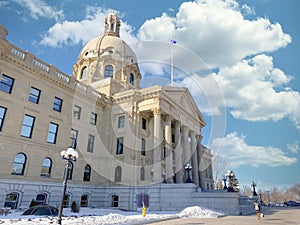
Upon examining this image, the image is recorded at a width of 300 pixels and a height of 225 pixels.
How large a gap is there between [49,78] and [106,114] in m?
9.67

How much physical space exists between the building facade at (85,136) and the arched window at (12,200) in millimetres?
80

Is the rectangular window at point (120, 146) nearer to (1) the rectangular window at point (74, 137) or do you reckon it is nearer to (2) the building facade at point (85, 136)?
(2) the building facade at point (85, 136)

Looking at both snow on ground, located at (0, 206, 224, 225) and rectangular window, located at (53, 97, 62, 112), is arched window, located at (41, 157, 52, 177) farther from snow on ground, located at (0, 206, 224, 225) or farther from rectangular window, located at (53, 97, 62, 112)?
rectangular window, located at (53, 97, 62, 112)

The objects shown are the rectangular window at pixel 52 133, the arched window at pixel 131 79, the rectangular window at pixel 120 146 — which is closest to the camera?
the rectangular window at pixel 52 133

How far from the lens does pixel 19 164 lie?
20.3 meters

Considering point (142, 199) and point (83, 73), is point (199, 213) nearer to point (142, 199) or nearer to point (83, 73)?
point (142, 199)

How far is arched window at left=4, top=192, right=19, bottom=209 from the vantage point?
61.5 feet

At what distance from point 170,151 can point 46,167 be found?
14.5m

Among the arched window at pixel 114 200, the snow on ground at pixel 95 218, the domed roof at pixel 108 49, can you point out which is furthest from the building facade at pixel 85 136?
the domed roof at pixel 108 49

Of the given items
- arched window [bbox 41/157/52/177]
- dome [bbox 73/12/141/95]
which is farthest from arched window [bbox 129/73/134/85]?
arched window [bbox 41/157/52/177]

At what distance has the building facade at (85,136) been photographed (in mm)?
20203

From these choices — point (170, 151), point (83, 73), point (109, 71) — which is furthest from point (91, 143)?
point (83, 73)

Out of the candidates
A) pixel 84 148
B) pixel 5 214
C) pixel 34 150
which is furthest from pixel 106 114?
pixel 5 214

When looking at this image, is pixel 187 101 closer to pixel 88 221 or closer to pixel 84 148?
pixel 84 148
